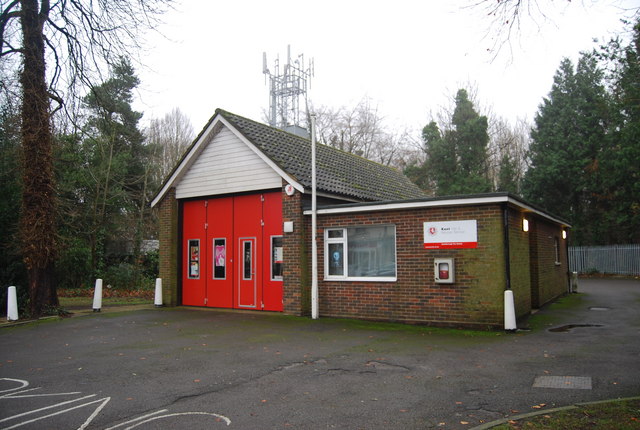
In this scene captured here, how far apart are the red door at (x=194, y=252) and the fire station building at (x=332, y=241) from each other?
4 cm

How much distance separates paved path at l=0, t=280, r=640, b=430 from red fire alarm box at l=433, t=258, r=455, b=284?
119cm

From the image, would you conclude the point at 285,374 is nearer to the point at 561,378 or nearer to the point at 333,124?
the point at 561,378

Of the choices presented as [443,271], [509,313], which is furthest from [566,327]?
[443,271]

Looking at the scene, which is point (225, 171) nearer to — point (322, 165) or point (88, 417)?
point (322, 165)

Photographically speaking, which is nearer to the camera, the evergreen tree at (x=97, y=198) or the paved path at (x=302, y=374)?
the paved path at (x=302, y=374)

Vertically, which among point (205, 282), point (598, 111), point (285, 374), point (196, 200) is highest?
point (598, 111)

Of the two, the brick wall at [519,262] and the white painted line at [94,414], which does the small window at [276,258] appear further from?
the white painted line at [94,414]

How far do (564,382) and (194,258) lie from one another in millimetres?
12413

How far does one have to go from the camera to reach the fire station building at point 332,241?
1089 centimetres

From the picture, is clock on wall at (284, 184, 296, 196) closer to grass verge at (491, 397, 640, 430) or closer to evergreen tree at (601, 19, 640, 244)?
grass verge at (491, 397, 640, 430)

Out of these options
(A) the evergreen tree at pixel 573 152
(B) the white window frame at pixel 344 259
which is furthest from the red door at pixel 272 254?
(A) the evergreen tree at pixel 573 152

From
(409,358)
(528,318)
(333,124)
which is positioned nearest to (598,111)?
(333,124)

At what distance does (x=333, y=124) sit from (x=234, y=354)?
3369cm

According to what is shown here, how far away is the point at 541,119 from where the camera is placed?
129 ft
